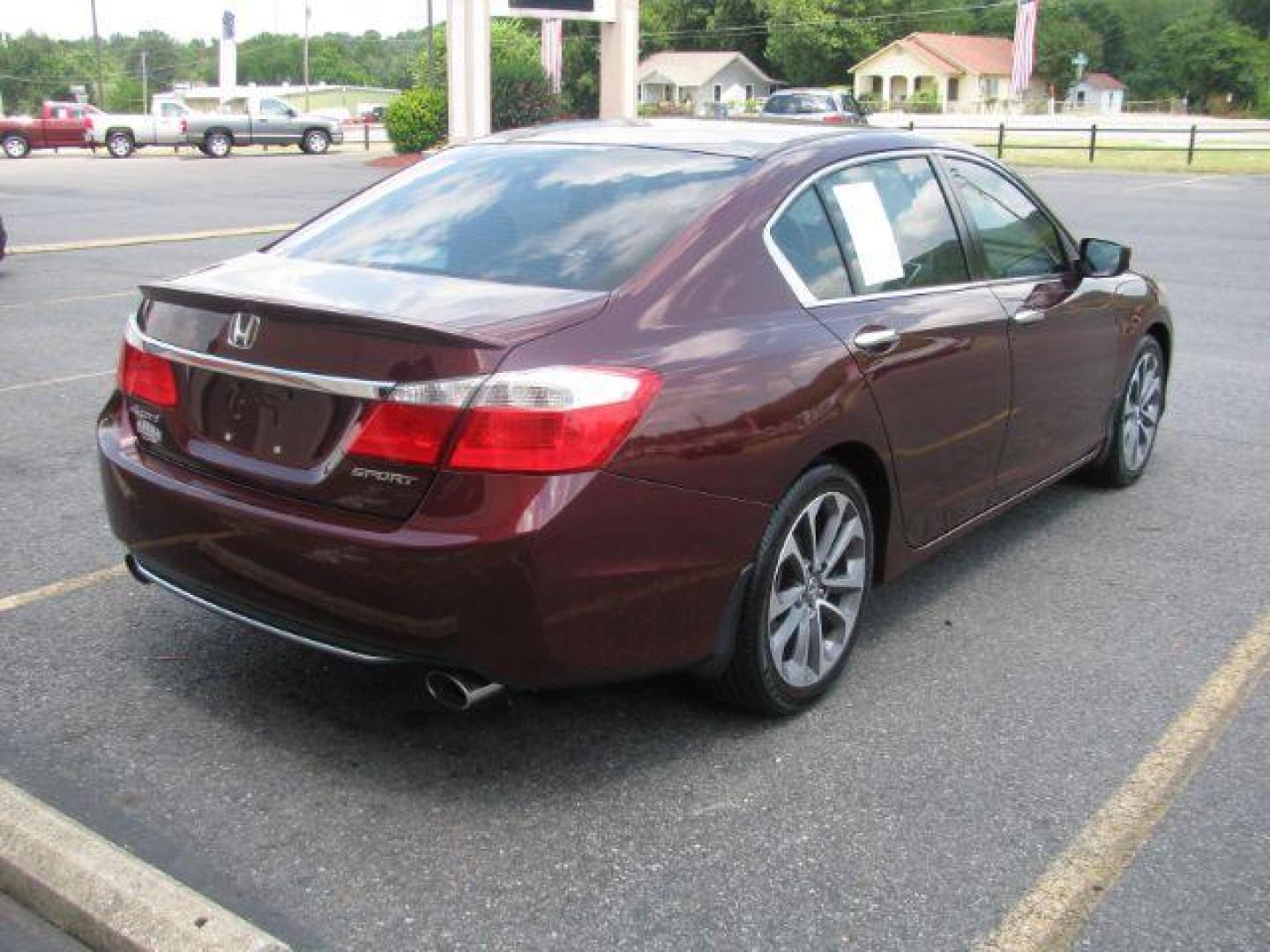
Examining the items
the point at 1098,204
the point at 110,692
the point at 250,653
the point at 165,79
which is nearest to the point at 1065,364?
the point at 250,653

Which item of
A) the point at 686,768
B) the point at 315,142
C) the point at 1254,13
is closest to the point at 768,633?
the point at 686,768

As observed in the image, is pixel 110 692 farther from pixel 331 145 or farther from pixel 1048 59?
pixel 1048 59

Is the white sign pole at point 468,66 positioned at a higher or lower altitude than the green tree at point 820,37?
lower

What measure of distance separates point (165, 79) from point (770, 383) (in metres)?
164

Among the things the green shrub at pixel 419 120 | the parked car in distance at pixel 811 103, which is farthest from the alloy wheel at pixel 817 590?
the parked car in distance at pixel 811 103

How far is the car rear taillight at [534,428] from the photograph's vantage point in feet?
9.80

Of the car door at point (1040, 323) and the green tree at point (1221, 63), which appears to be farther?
the green tree at point (1221, 63)

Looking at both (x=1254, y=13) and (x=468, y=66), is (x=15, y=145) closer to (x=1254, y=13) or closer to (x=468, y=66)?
(x=468, y=66)

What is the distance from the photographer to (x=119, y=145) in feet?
129

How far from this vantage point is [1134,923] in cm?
285

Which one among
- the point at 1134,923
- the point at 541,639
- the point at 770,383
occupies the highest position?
the point at 770,383

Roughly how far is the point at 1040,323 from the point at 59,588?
359cm

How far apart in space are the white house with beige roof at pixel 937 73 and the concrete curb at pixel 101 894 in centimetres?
9767

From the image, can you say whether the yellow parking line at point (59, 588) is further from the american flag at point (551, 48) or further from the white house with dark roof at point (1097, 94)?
the white house with dark roof at point (1097, 94)
